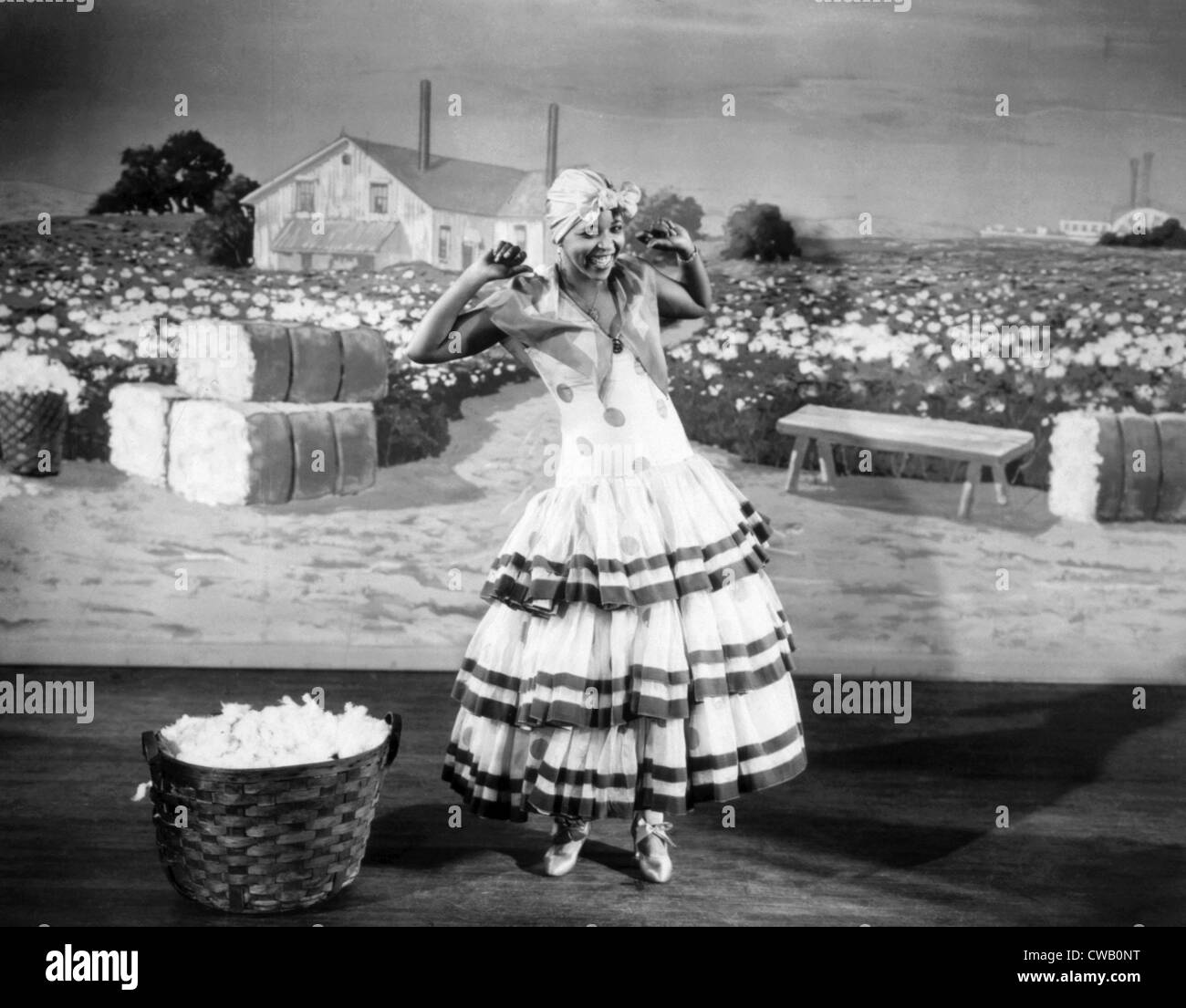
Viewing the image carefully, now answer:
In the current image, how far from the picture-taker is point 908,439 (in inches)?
186

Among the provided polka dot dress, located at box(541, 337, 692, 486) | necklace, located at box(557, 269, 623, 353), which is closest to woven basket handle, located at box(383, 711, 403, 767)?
polka dot dress, located at box(541, 337, 692, 486)

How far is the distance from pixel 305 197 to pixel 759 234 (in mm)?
1584

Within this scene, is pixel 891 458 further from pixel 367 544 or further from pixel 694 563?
pixel 694 563

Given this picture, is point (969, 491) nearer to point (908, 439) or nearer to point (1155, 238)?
point (908, 439)

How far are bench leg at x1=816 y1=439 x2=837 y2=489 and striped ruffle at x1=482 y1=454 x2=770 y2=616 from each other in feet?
6.06

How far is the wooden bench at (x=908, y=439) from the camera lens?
473 centimetres

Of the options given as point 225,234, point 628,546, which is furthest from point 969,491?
point 225,234

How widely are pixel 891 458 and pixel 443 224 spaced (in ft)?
5.83

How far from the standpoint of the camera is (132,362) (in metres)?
→ 4.75

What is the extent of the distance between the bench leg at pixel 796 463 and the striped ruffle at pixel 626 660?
188 cm

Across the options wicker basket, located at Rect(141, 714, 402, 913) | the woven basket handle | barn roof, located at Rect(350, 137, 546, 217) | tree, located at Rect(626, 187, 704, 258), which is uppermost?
barn roof, located at Rect(350, 137, 546, 217)

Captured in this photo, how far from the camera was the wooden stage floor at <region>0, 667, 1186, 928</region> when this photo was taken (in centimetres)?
276

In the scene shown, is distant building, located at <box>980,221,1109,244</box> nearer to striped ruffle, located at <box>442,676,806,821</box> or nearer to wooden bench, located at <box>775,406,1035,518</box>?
wooden bench, located at <box>775,406,1035,518</box>
